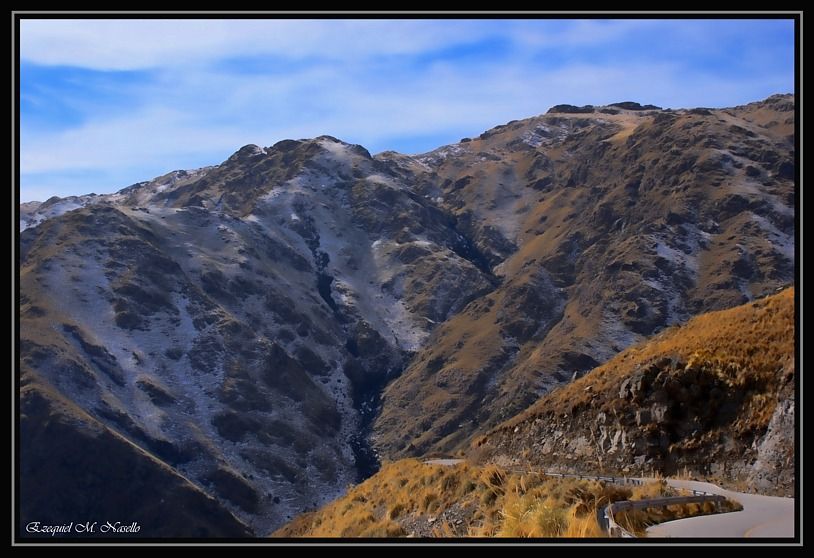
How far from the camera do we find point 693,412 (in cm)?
2817

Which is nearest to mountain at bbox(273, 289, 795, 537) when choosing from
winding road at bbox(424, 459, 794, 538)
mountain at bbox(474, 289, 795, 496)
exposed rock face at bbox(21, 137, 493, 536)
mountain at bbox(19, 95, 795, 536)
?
mountain at bbox(474, 289, 795, 496)

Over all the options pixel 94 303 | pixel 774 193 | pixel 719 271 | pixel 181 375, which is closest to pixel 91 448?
pixel 181 375

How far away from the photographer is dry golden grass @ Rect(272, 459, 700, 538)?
1375 centimetres

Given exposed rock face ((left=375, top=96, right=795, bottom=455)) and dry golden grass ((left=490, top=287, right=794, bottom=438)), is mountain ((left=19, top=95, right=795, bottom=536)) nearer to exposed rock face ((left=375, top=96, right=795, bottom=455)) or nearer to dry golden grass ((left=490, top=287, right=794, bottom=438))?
exposed rock face ((left=375, top=96, right=795, bottom=455))

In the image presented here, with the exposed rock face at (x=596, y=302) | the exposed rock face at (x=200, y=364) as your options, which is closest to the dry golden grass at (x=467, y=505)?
the exposed rock face at (x=200, y=364)

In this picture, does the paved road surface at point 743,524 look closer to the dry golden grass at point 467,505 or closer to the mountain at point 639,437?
the dry golden grass at point 467,505

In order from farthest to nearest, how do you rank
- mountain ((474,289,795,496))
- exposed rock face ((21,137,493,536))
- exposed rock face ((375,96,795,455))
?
exposed rock face ((375,96,795,455)) < exposed rock face ((21,137,493,536)) < mountain ((474,289,795,496))

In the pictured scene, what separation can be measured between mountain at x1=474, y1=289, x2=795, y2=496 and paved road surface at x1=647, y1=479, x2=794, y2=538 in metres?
4.51

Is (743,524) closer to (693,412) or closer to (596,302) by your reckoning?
(693,412)

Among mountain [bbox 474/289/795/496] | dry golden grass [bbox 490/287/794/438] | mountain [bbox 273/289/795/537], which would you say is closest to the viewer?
mountain [bbox 273/289/795/537]

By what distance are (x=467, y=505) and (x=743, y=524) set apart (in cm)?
829

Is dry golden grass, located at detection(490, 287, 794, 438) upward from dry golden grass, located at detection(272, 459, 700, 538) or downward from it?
upward

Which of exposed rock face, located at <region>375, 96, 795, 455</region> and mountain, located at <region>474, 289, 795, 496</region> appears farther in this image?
exposed rock face, located at <region>375, 96, 795, 455</region>
